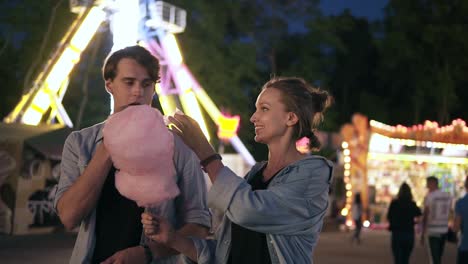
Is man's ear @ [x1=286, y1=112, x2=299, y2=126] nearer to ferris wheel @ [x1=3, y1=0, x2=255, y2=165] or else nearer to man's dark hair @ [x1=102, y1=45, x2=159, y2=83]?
man's dark hair @ [x1=102, y1=45, x2=159, y2=83]

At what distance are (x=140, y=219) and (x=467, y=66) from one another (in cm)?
4088

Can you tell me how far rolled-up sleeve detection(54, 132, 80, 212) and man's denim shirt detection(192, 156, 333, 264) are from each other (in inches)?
20.5

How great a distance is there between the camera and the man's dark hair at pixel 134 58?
249cm

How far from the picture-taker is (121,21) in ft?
63.0

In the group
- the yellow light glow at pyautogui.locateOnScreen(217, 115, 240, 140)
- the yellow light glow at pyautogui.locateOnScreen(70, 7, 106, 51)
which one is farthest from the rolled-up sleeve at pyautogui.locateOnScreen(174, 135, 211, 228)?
the yellow light glow at pyautogui.locateOnScreen(217, 115, 240, 140)

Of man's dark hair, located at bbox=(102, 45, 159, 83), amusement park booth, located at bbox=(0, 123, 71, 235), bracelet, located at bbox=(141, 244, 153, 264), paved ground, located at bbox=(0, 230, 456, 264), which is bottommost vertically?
paved ground, located at bbox=(0, 230, 456, 264)

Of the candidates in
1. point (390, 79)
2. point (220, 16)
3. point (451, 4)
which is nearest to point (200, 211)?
point (220, 16)

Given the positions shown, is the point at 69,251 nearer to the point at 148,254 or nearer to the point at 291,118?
the point at 148,254

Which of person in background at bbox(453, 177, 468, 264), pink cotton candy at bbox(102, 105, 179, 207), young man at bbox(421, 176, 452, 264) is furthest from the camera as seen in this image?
young man at bbox(421, 176, 452, 264)

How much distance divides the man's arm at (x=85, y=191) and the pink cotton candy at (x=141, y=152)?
2.0 inches

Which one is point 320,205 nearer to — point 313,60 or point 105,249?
point 105,249

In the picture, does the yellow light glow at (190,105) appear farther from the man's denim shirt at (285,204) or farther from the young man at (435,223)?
the man's denim shirt at (285,204)

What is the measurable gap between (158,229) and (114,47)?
16443 millimetres

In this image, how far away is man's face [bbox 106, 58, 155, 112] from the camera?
245 cm
